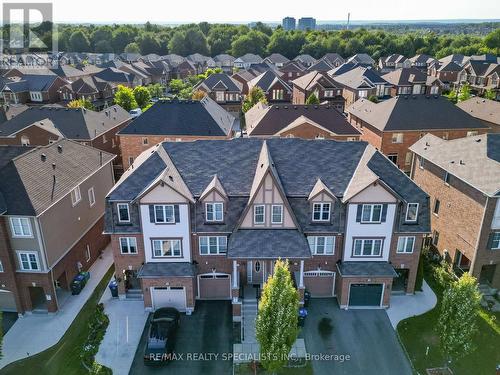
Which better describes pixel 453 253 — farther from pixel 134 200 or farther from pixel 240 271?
pixel 134 200

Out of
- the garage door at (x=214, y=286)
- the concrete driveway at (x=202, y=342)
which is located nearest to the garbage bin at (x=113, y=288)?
the concrete driveway at (x=202, y=342)

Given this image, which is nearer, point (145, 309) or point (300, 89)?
point (145, 309)

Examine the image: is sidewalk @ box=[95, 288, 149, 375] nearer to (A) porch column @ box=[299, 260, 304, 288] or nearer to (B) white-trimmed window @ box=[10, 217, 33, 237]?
(B) white-trimmed window @ box=[10, 217, 33, 237]

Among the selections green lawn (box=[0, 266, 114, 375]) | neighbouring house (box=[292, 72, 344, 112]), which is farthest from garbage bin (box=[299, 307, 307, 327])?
neighbouring house (box=[292, 72, 344, 112])

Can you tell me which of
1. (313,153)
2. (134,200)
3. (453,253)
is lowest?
(453,253)

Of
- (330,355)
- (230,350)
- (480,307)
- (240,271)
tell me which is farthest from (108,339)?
(480,307)

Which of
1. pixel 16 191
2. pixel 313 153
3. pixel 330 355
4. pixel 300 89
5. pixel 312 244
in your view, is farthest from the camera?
pixel 300 89

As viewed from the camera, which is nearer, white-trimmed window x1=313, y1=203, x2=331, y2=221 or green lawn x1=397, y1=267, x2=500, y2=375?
green lawn x1=397, y1=267, x2=500, y2=375
